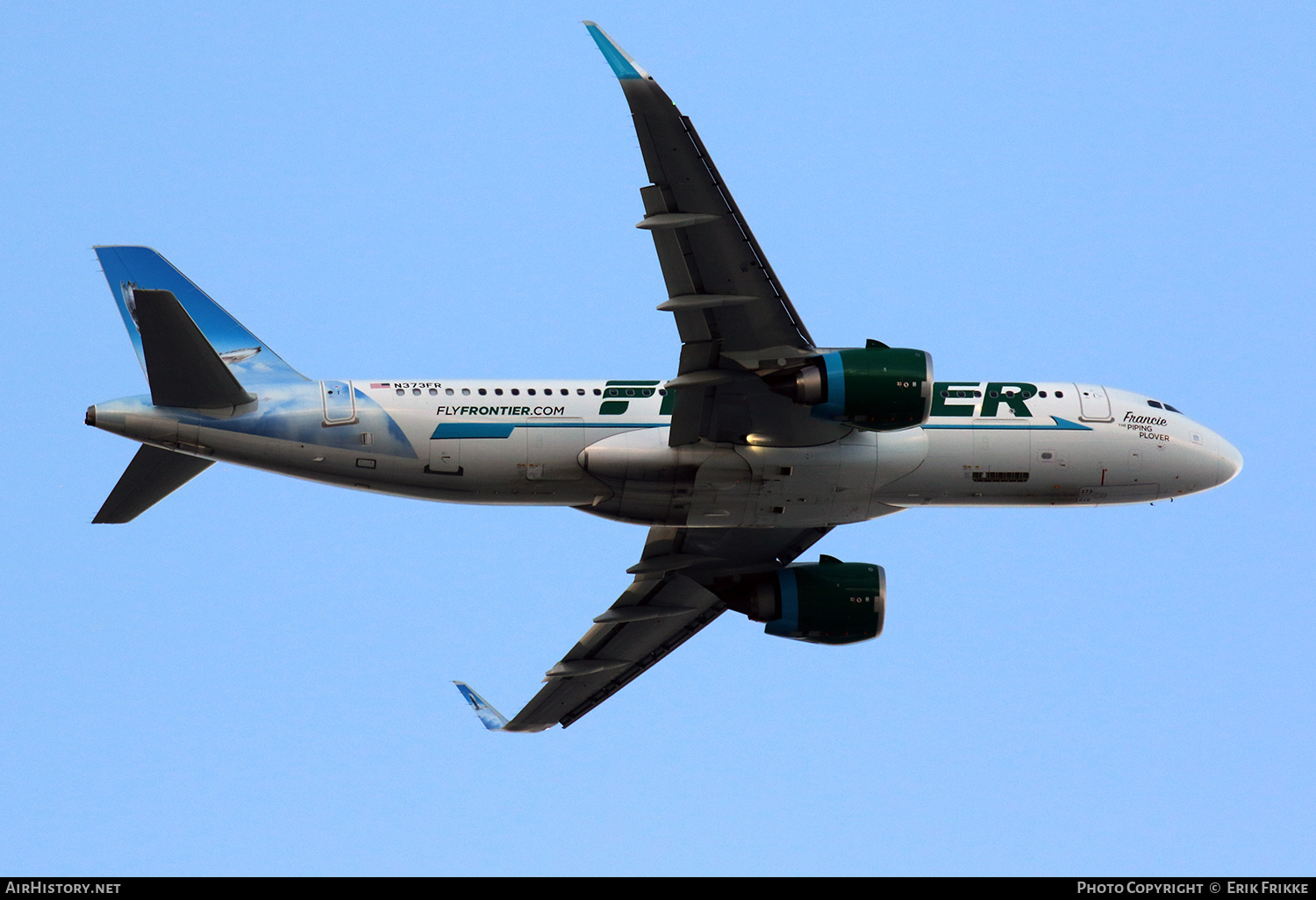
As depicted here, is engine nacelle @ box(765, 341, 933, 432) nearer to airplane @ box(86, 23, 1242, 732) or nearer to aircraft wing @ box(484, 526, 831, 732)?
airplane @ box(86, 23, 1242, 732)

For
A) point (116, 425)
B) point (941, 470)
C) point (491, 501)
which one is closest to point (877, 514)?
point (941, 470)

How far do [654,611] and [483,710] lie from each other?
6231 millimetres

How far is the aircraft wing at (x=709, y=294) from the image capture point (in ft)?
87.2

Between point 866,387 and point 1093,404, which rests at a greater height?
point 1093,404

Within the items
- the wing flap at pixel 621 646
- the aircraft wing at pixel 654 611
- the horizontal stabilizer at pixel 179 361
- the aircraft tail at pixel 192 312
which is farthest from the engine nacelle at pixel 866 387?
the horizontal stabilizer at pixel 179 361

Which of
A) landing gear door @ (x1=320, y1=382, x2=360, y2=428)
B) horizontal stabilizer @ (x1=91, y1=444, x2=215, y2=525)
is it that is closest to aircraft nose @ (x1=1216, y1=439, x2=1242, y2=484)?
landing gear door @ (x1=320, y1=382, x2=360, y2=428)

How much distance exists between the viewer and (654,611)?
126 feet

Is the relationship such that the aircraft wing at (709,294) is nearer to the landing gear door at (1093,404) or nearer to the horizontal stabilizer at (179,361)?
the landing gear door at (1093,404)

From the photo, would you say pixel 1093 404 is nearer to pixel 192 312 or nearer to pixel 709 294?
pixel 709 294

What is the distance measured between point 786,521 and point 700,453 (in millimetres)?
3260

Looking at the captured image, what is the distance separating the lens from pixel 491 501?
3241cm

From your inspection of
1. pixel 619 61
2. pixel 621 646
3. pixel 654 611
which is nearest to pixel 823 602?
pixel 654 611
